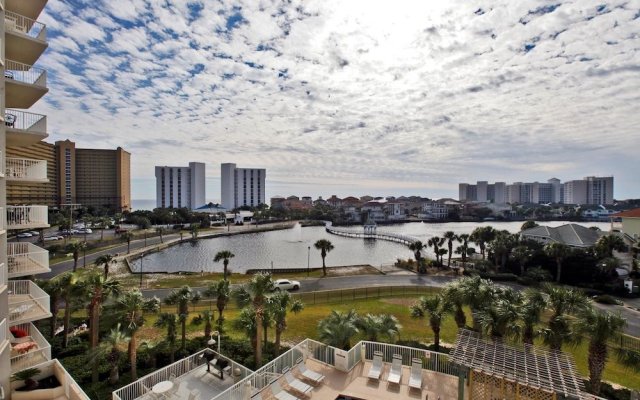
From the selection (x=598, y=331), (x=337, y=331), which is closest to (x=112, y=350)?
(x=337, y=331)

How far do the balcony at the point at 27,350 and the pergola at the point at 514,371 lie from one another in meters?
15.6

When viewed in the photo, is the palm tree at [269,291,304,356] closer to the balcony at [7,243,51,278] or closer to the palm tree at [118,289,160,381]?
the palm tree at [118,289,160,381]

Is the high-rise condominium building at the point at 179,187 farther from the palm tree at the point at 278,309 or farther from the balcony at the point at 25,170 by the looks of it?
the palm tree at the point at 278,309

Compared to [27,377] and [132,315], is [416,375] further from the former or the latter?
[27,377]

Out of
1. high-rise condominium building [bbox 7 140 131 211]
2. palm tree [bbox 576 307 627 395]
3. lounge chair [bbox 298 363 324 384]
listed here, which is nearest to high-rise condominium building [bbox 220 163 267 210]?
high-rise condominium building [bbox 7 140 131 211]

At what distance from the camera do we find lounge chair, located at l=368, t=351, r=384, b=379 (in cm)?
1229

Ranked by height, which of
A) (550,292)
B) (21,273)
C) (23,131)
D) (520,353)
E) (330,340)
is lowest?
(330,340)

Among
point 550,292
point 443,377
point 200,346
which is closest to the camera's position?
point 443,377

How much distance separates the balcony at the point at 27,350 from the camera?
38.9 feet

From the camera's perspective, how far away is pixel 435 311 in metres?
15.7

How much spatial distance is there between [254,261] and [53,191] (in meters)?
93.5

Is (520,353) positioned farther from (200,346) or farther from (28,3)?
(28,3)

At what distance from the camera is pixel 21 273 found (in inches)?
→ 500

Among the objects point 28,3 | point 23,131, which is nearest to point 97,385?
point 23,131
